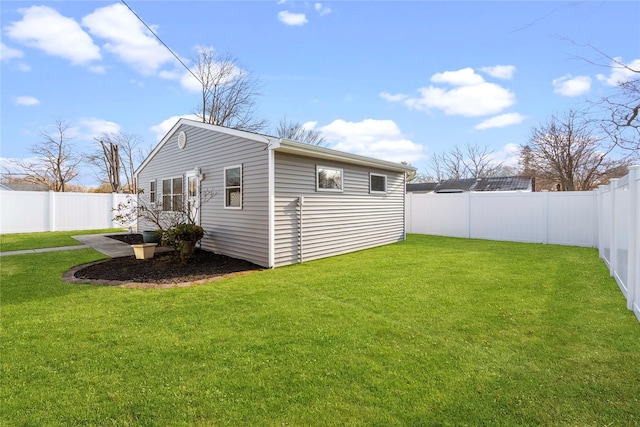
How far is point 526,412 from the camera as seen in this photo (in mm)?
2023

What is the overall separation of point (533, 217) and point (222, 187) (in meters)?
9.68

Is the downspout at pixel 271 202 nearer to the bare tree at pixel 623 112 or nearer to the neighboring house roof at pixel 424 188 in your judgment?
the bare tree at pixel 623 112

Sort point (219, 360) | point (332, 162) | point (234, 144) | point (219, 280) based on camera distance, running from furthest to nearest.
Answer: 1. point (332, 162)
2. point (234, 144)
3. point (219, 280)
4. point (219, 360)

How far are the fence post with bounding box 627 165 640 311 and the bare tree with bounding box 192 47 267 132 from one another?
20.5 meters

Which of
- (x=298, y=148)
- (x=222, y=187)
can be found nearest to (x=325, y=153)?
(x=298, y=148)

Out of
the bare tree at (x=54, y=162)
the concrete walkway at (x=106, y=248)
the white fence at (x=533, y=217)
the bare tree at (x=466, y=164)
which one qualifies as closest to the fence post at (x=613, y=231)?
the white fence at (x=533, y=217)

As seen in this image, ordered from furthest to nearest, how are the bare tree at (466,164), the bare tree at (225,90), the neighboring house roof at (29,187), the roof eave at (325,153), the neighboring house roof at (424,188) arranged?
the bare tree at (466,164) < the neighboring house roof at (29,187) < the neighboring house roof at (424,188) < the bare tree at (225,90) < the roof eave at (325,153)

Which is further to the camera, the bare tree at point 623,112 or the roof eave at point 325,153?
the bare tree at point 623,112

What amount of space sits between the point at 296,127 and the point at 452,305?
23539 millimetres

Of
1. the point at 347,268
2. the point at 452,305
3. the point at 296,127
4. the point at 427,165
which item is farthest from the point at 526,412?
the point at 427,165

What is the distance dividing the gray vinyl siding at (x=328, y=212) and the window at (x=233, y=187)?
3.93 ft

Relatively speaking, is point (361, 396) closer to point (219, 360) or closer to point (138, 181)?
point (219, 360)

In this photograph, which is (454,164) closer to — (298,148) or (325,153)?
(325,153)

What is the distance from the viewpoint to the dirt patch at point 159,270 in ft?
18.3
